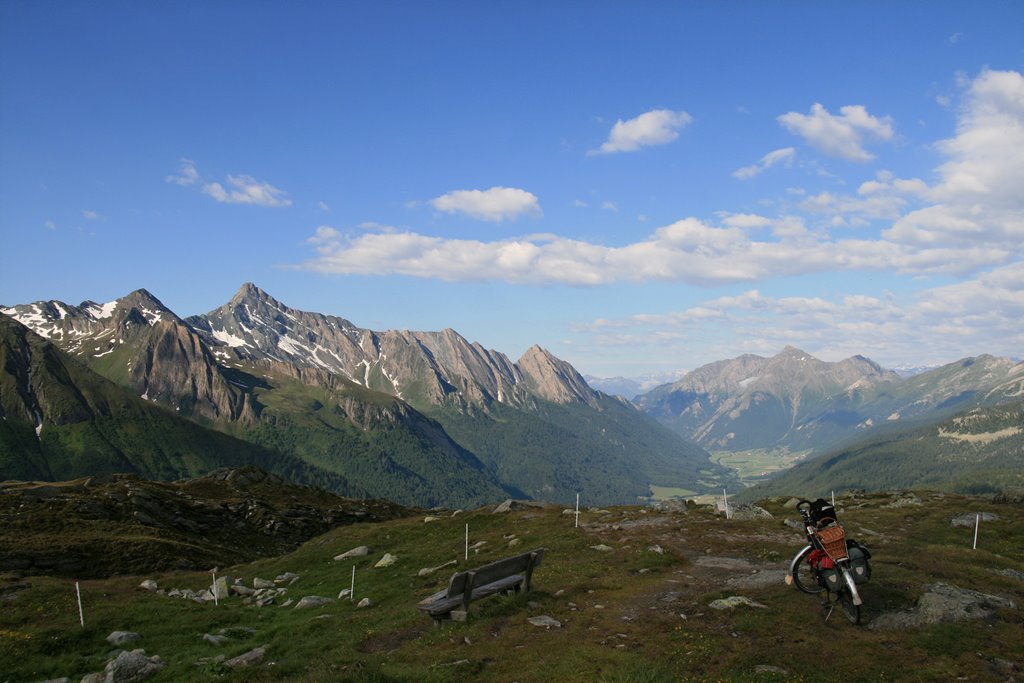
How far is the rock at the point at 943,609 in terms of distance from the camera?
656 inches

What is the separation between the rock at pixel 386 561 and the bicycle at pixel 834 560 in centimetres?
2533

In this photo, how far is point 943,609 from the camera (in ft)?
55.9

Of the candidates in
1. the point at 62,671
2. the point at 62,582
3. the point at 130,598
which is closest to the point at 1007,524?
the point at 62,671

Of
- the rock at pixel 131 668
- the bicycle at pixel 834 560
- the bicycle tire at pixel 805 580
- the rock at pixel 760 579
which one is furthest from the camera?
the rock at pixel 760 579

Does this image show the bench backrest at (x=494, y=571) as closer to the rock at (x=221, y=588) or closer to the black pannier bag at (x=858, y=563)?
the black pannier bag at (x=858, y=563)

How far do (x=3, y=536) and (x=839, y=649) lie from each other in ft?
Result: 172

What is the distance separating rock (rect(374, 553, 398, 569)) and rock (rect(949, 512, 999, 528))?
34556 mm

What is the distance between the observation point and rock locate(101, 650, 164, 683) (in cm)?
1870

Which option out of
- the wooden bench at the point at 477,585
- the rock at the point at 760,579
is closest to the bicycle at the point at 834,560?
the rock at the point at 760,579

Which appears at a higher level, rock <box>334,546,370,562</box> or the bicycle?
the bicycle

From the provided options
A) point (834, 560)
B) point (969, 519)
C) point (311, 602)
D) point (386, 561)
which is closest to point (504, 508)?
point (386, 561)

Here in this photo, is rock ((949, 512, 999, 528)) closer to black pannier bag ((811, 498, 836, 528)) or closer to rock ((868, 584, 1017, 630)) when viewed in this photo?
rock ((868, 584, 1017, 630))

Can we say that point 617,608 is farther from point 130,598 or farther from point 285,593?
point 130,598

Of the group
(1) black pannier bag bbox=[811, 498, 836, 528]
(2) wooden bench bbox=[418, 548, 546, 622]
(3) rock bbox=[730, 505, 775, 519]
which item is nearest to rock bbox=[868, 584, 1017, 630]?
(1) black pannier bag bbox=[811, 498, 836, 528]
